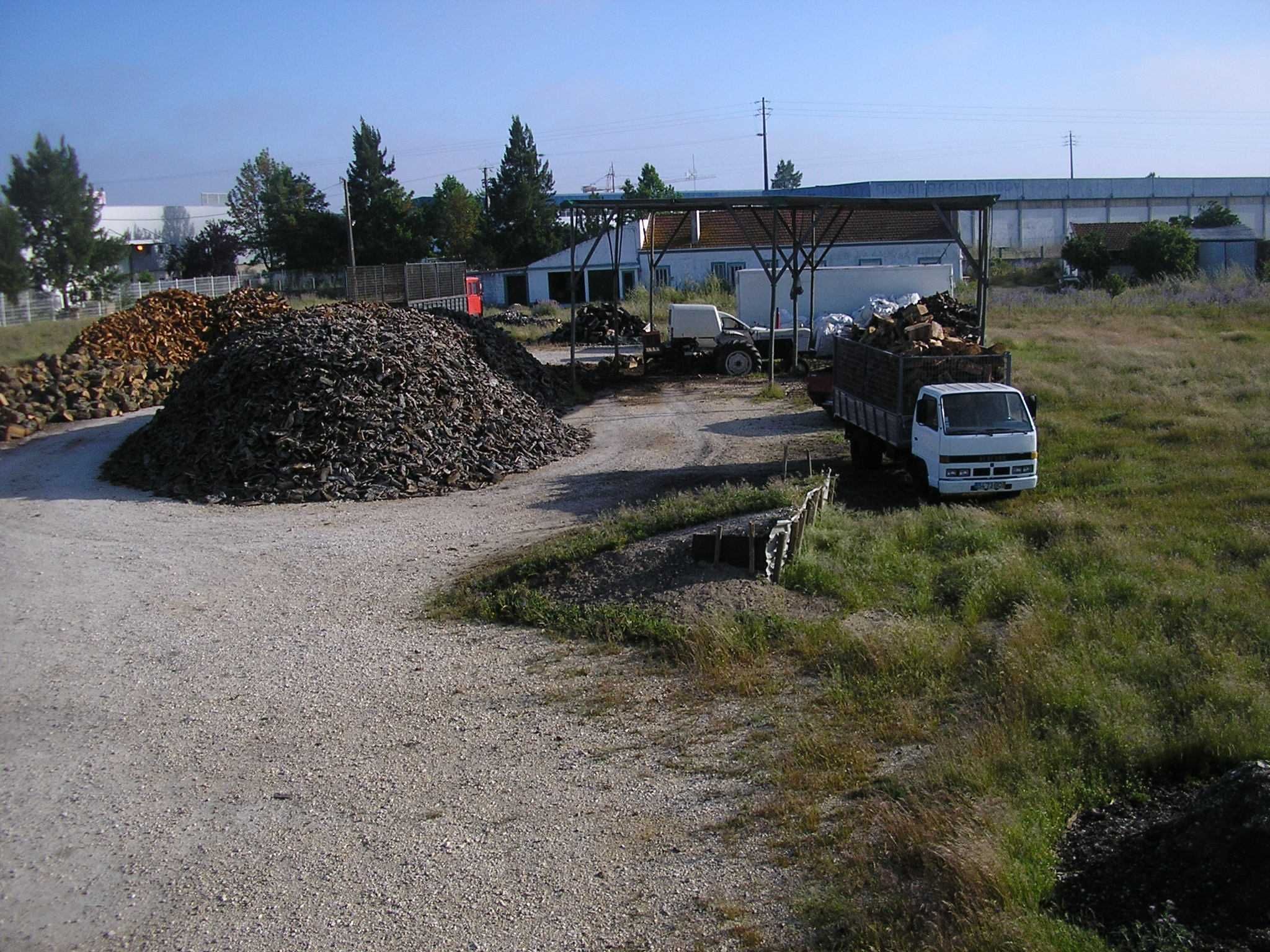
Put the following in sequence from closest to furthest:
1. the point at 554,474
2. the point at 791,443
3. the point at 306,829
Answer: the point at 306,829
the point at 554,474
the point at 791,443

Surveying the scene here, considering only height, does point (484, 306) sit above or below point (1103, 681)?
above

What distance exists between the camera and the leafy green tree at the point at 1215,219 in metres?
69.1

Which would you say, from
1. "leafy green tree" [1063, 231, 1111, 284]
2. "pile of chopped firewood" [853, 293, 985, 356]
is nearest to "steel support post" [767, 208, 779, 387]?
"pile of chopped firewood" [853, 293, 985, 356]

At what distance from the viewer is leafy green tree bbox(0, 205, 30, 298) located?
4275 cm

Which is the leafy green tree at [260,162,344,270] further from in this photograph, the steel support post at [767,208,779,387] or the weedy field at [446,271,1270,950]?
the weedy field at [446,271,1270,950]

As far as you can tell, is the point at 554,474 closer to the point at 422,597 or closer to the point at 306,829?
the point at 422,597

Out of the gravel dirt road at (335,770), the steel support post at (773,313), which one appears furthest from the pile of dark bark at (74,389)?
the steel support post at (773,313)

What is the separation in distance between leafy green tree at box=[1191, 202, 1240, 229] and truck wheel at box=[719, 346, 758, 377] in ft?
166

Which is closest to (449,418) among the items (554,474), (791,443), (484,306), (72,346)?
(554,474)

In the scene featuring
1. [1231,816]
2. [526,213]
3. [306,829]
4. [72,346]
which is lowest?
[306,829]

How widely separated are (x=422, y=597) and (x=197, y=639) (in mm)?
2321

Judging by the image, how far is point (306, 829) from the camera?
675 cm

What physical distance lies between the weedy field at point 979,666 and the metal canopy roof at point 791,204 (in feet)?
35.8

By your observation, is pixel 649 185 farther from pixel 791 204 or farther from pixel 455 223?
pixel 791 204
